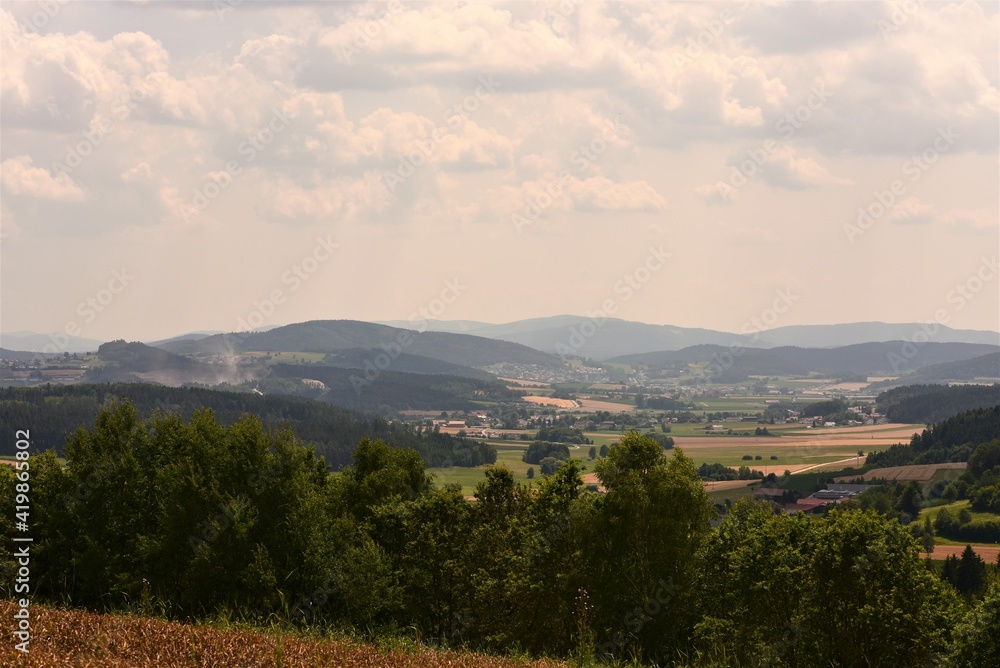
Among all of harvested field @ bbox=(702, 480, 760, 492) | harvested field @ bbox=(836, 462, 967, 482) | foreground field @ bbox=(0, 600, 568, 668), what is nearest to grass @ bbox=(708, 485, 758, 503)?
harvested field @ bbox=(702, 480, 760, 492)

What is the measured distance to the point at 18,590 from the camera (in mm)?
23594

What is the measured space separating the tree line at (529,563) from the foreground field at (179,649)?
13.6 meters

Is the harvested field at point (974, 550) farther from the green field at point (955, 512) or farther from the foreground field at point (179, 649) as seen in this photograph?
the foreground field at point (179, 649)

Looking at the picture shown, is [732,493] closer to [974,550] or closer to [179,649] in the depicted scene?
[974,550]

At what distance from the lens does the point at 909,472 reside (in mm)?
176625

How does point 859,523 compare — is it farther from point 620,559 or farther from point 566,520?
point 566,520

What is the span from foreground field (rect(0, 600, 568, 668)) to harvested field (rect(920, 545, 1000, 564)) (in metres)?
93.7

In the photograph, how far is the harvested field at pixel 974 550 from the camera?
98.9m

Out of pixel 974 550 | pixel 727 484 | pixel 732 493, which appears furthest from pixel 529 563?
pixel 727 484

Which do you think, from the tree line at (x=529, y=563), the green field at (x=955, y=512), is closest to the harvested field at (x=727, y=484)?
the green field at (x=955, y=512)

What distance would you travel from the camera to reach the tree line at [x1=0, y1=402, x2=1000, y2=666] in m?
32.5

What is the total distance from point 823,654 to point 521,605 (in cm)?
1183

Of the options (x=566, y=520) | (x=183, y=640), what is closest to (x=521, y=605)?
(x=566, y=520)

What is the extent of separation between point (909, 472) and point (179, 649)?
182 metres
